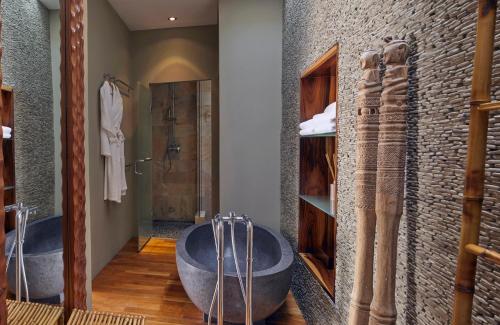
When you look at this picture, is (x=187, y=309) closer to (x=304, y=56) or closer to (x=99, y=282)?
(x=99, y=282)

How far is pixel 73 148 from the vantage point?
42.2 inches

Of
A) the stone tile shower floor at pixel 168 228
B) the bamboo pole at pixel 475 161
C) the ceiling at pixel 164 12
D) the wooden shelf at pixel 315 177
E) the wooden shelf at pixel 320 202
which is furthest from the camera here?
the stone tile shower floor at pixel 168 228

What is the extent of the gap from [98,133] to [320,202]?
2.04m

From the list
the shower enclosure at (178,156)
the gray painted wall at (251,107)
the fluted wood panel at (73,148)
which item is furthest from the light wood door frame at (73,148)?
the shower enclosure at (178,156)

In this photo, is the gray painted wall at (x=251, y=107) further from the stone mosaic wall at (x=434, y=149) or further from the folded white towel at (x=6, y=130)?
the folded white towel at (x=6, y=130)

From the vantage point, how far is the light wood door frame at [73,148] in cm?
105

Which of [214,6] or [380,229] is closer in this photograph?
[380,229]

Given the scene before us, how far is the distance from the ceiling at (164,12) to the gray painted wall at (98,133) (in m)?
0.13

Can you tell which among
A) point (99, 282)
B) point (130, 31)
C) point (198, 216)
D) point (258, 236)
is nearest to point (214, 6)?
point (130, 31)

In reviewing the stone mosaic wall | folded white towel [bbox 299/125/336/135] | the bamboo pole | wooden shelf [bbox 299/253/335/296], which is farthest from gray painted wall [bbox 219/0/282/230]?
the bamboo pole

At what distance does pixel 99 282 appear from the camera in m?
2.12

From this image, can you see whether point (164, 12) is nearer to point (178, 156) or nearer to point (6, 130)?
point (178, 156)

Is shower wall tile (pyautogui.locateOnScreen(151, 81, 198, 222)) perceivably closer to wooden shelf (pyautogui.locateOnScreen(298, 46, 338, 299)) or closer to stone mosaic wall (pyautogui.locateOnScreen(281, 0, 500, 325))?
wooden shelf (pyautogui.locateOnScreen(298, 46, 338, 299))

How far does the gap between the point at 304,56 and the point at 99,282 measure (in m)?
2.53
